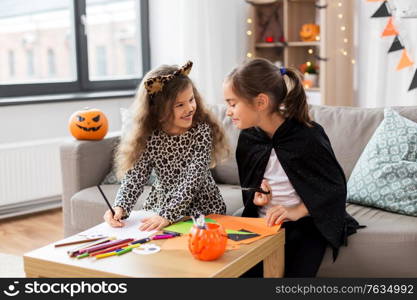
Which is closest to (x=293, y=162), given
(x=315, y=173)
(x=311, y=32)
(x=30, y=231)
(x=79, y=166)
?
(x=315, y=173)

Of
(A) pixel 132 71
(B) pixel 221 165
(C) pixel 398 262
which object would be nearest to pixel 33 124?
(A) pixel 132 71

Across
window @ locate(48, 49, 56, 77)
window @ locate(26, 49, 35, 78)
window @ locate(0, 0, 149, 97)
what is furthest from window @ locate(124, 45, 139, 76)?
window @ locate(26, 49, 35, 78)

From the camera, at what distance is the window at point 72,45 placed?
162 inches

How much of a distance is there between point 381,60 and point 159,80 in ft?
8.10

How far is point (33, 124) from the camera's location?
3949 millimetres

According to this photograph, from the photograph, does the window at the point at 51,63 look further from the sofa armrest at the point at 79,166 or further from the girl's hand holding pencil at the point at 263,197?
the girl's hand holding pencil at the point at 263,197

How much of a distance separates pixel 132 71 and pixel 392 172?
113 inches

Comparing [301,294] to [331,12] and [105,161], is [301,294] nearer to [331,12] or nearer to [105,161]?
[105,161]

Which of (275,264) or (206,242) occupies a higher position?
(206,242)

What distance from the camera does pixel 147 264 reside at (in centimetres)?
157

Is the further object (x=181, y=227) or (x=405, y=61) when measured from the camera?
(x=405, y=61)

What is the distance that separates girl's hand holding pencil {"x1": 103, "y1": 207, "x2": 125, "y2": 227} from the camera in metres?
1.91

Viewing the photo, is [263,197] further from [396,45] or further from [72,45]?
[72,45]

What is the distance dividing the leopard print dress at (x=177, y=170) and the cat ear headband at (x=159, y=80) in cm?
16
